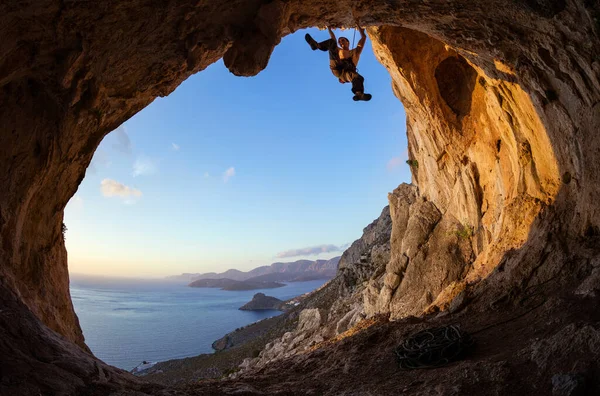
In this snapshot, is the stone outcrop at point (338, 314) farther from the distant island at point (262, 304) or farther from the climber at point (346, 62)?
the distant island at point (262, 304)

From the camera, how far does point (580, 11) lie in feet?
18.3

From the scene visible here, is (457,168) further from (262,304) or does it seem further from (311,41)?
(262,304)

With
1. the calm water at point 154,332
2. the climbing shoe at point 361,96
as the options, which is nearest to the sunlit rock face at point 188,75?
the climbing shoe at point 361,96

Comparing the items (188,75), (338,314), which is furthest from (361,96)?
(338,314)

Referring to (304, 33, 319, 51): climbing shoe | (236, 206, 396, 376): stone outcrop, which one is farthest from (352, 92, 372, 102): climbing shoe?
(236, 206, 396, 376): stone outcrop

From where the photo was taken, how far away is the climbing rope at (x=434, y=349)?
6320 mm

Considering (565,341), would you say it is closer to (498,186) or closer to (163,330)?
(498,186)

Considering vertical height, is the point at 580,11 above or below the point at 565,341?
above

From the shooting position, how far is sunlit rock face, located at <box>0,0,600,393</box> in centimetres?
569

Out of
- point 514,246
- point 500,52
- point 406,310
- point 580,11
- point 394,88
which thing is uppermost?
point 394,88

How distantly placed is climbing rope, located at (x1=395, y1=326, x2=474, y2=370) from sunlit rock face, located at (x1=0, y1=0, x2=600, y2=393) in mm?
2439

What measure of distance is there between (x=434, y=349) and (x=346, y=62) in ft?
27.4

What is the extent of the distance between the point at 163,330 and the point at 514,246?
90.0 m

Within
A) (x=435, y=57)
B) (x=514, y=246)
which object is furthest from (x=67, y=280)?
(x=435, y=57)
